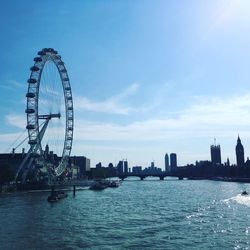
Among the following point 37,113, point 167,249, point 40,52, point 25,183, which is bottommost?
point 167,249

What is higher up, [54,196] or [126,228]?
[54,196]

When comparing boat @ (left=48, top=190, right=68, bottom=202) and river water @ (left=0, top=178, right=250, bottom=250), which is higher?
boat @ (left=48, top=190, right=68, bottom=202)

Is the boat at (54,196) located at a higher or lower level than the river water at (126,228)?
higher

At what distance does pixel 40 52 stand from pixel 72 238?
6044cm

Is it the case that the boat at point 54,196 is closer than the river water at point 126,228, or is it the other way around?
the river water at point 126,228

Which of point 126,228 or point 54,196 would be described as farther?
point 54,196

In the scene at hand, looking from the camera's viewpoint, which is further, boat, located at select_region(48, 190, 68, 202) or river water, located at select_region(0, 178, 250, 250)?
boat, located at select_region(48, 190, 68, 202)

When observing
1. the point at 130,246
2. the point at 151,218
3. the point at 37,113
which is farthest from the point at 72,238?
the point at 37,113

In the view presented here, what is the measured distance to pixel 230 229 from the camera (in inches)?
1620

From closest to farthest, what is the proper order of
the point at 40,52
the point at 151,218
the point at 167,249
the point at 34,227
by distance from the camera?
the point at 167,249, the point at 34,227, the point at 151,218, the point at 40,52

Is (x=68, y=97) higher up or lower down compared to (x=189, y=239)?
higher up

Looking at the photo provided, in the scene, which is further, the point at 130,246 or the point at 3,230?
the point at 3,230

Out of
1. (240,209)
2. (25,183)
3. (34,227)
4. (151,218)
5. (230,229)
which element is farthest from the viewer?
(25,183)

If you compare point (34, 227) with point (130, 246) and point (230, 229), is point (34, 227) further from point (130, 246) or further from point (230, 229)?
point (230, 229)
